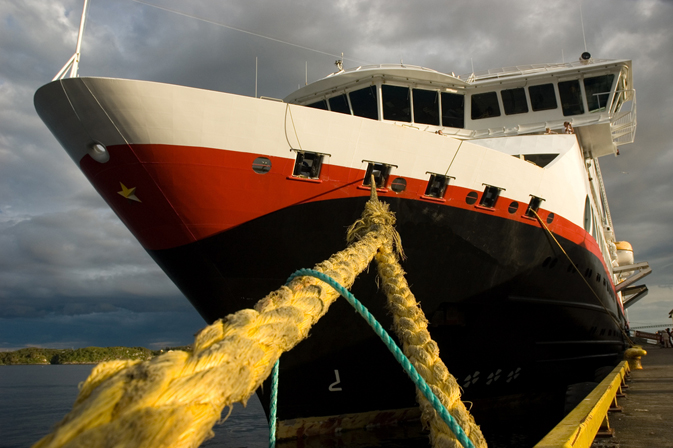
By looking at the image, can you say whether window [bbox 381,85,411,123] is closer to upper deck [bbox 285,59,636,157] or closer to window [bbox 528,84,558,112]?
upper deck [bbox 285,59,636,157]

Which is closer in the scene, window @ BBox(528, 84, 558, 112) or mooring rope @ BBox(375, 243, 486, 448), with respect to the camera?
mooring rope @ BBox(375, 243, 486, 448)

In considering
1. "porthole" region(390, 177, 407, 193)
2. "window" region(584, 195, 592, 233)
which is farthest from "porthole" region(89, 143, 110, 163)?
"window" region(584, 195, 592, 233)

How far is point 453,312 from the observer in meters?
7.45

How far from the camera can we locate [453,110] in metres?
10.6

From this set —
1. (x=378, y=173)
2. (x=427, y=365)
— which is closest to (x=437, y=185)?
(x=378, y=173)

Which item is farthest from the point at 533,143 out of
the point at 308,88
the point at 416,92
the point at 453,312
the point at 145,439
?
the point at 145,439

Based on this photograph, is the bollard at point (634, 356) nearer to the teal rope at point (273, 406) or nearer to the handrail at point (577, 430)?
the handrail at point (577, 430)

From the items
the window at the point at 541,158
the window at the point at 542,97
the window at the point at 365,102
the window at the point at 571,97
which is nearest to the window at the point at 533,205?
the window at the point at 541,158

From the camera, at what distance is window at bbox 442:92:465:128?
10.5 m

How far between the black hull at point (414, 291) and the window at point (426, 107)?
3.78 meters

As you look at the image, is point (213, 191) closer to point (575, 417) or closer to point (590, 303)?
point (575, 417)

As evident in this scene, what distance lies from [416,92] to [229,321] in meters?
9.38

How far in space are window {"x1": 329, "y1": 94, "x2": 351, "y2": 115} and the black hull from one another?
467 cm

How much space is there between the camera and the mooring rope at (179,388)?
1.15 metres
